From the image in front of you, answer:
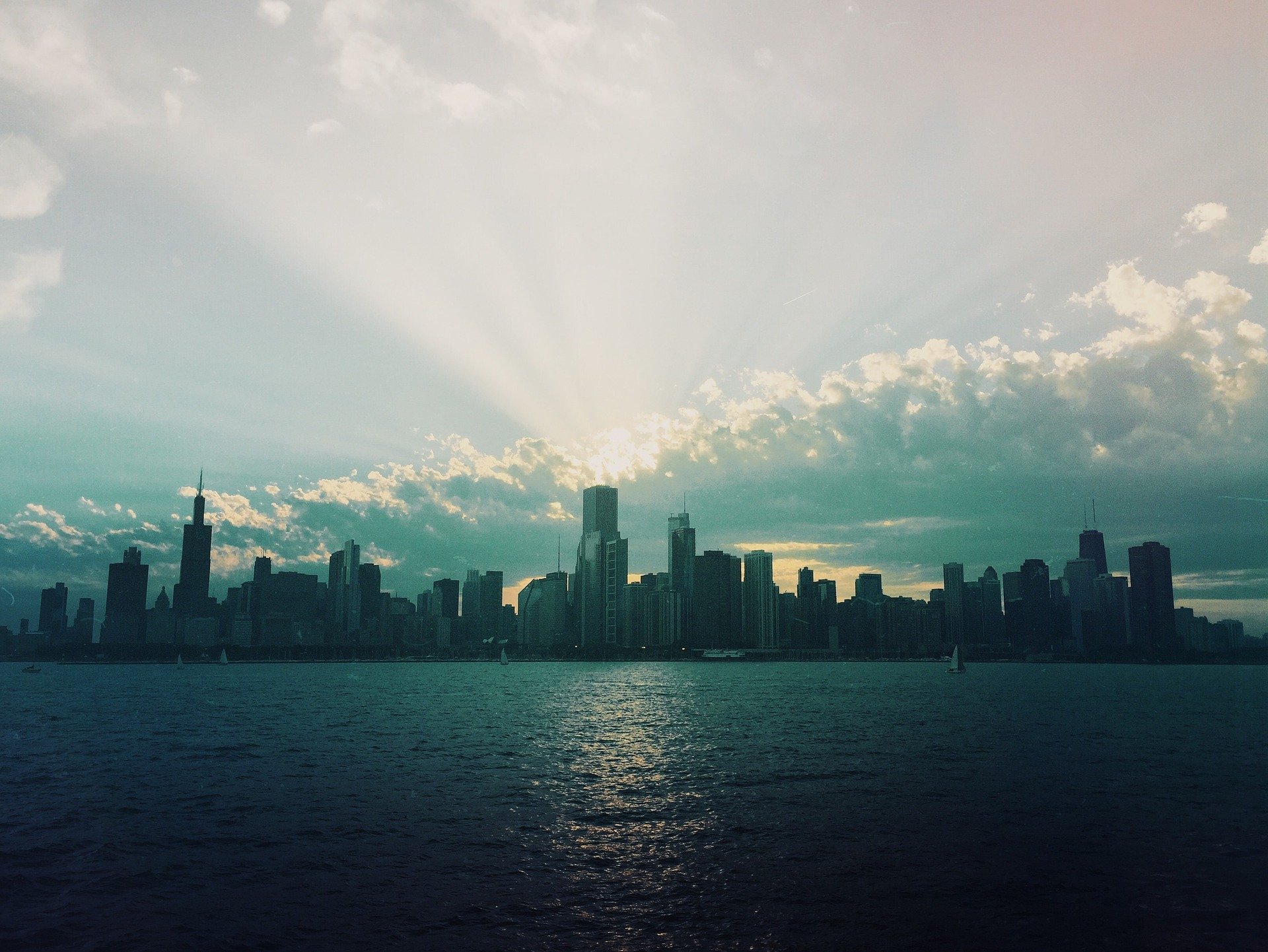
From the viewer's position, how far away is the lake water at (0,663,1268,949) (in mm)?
32688

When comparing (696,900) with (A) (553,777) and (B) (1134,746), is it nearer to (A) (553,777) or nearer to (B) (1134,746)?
(A) (553,777)

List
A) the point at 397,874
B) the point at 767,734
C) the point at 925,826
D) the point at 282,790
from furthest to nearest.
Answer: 1. the point at 767,734
2. the point at 282,790
3. the point at 925,826
4. the point at 397,874

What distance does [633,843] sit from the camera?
45.7 meters

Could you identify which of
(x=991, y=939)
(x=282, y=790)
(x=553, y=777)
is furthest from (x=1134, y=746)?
(x=282, y=790)

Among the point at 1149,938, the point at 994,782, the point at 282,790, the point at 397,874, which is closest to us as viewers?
the point at 1149,938

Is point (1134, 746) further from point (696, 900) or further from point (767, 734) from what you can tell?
point (696, 900)

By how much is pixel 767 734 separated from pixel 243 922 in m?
77.1

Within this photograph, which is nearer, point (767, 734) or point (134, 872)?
point (134, 872)

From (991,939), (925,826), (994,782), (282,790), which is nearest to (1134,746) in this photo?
(994,782)

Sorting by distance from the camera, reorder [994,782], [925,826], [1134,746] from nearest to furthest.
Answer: [925,826], [994,782], [1134,746]

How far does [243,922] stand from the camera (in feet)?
109

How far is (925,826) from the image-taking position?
49.2 m

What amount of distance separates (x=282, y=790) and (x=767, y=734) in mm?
60225

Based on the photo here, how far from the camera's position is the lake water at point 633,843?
32688 mm
